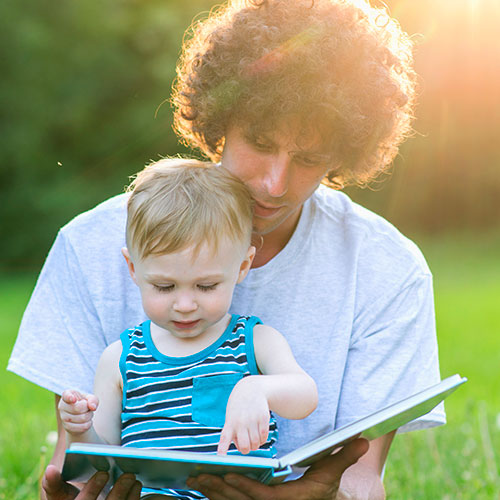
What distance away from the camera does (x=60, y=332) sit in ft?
8.44

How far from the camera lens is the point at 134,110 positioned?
1512 cm

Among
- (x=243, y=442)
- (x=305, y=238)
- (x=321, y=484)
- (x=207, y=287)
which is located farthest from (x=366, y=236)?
(x=243, y=442)

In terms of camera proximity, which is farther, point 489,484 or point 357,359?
point 489,484

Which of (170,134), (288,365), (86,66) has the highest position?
(86,66)

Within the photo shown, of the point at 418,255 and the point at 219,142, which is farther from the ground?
the point at 219,142

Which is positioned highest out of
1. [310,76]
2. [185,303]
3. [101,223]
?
[310,76]

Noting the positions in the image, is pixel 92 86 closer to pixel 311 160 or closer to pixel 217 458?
pixel 311 160

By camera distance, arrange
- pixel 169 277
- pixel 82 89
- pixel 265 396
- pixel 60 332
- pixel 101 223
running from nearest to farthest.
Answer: pixel 265 396 < pixel 169 277 < pixel 60 332 < pixel 101 223 < pixel 82 89

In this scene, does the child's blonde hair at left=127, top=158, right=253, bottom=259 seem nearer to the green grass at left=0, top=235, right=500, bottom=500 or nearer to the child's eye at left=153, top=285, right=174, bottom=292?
the child's eye at left=153, top=285, right=174, bottom=292

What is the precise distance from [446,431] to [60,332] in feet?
7.74

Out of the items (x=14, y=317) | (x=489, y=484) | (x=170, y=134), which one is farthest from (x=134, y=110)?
(x=489, y=484)

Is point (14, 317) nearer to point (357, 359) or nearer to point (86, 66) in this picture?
point (86, 66)

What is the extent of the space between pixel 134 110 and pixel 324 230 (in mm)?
12851

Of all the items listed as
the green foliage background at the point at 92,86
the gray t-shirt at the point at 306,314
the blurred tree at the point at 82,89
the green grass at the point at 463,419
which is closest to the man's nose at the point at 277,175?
the gray t-shirt at the point at 306,314
